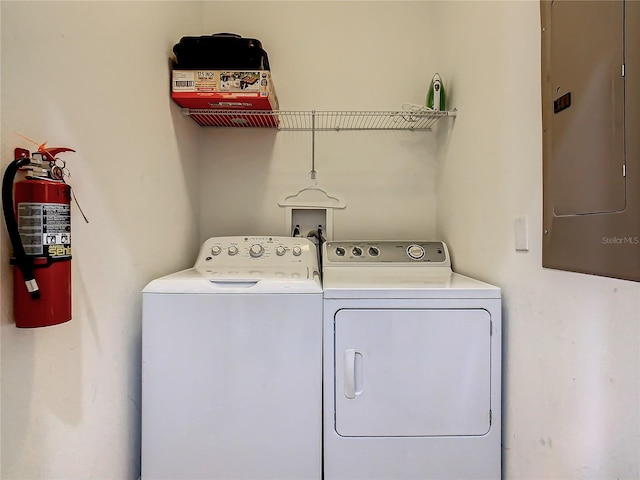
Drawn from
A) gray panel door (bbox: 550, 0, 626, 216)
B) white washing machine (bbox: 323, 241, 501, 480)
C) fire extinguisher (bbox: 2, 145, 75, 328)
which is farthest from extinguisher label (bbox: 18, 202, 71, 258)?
gray panel door (bbox: 550, 0, 626, 216)

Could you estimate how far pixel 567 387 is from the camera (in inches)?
36.3

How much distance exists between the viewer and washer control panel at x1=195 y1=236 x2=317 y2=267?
67.9 inches

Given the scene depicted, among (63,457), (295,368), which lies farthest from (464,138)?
(63,457)

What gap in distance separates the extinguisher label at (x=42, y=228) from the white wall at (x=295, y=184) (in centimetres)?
6

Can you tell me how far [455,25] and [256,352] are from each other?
1747mm

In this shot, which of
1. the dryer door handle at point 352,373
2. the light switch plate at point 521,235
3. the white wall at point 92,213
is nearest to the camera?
the white wall at point 92,213

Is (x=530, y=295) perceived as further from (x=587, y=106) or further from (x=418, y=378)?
(x=587, y=106)

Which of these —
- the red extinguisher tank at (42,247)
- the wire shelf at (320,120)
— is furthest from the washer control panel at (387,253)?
the red extinguisher tank at (42,247)

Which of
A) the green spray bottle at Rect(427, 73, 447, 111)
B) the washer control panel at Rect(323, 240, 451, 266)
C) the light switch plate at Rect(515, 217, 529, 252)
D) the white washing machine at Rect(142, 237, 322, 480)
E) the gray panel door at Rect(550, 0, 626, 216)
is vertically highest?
the green spray bottle at Rect(427, 73, 447, 111)

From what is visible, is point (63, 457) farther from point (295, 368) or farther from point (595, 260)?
point (595, 260)

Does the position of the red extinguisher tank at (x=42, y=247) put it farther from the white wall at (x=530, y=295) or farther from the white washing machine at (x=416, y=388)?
the white wall at (x=530, y=295)

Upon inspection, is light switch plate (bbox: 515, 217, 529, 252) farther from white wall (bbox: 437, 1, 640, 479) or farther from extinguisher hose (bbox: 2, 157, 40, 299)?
extinguisher hose (bbox: 2, 157, 40, 299)

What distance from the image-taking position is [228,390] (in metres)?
1.21

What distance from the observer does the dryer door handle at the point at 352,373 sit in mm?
1204
